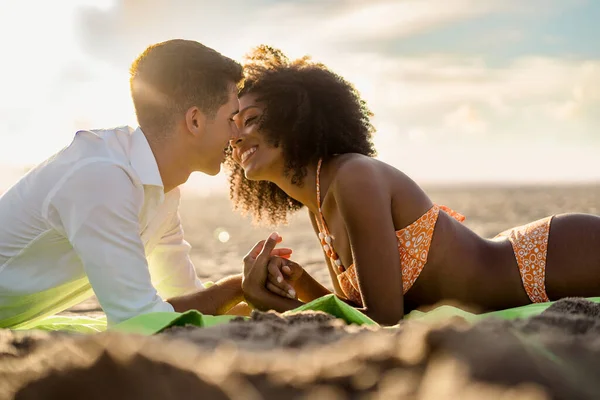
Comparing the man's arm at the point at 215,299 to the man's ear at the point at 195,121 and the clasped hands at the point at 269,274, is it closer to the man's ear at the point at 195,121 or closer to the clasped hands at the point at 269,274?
the clasped hands at the point at 269,274

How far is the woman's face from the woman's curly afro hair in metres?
A: 0.04

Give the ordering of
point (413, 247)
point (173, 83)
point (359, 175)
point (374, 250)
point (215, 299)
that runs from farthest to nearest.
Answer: point (173, 83), point (413, 247), point (215, 299), point (359, 175), point (374, 250)

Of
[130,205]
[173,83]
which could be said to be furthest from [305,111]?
[130,205]

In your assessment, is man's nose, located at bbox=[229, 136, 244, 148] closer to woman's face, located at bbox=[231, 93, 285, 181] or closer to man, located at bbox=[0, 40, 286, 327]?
woman's face, located at bbox=[231, 93, 285, 181]

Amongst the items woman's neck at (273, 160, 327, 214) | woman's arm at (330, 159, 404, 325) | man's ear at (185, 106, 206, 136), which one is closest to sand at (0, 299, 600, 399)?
woman's arm at (330, 159, 404, 325)

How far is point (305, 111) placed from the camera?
4.07m

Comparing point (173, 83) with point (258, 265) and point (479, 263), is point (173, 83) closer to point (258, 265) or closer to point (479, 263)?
point (258, 265)

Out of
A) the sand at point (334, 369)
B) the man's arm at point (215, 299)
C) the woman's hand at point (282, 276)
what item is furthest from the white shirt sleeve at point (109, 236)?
the sand at point (334, 369)

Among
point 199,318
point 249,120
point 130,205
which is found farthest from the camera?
point 249,120

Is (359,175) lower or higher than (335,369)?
higher

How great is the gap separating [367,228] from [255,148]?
44.1 inches

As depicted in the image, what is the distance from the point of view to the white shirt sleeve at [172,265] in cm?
430

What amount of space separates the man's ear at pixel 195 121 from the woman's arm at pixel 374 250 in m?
0.97

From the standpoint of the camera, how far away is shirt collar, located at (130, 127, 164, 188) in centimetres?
332
